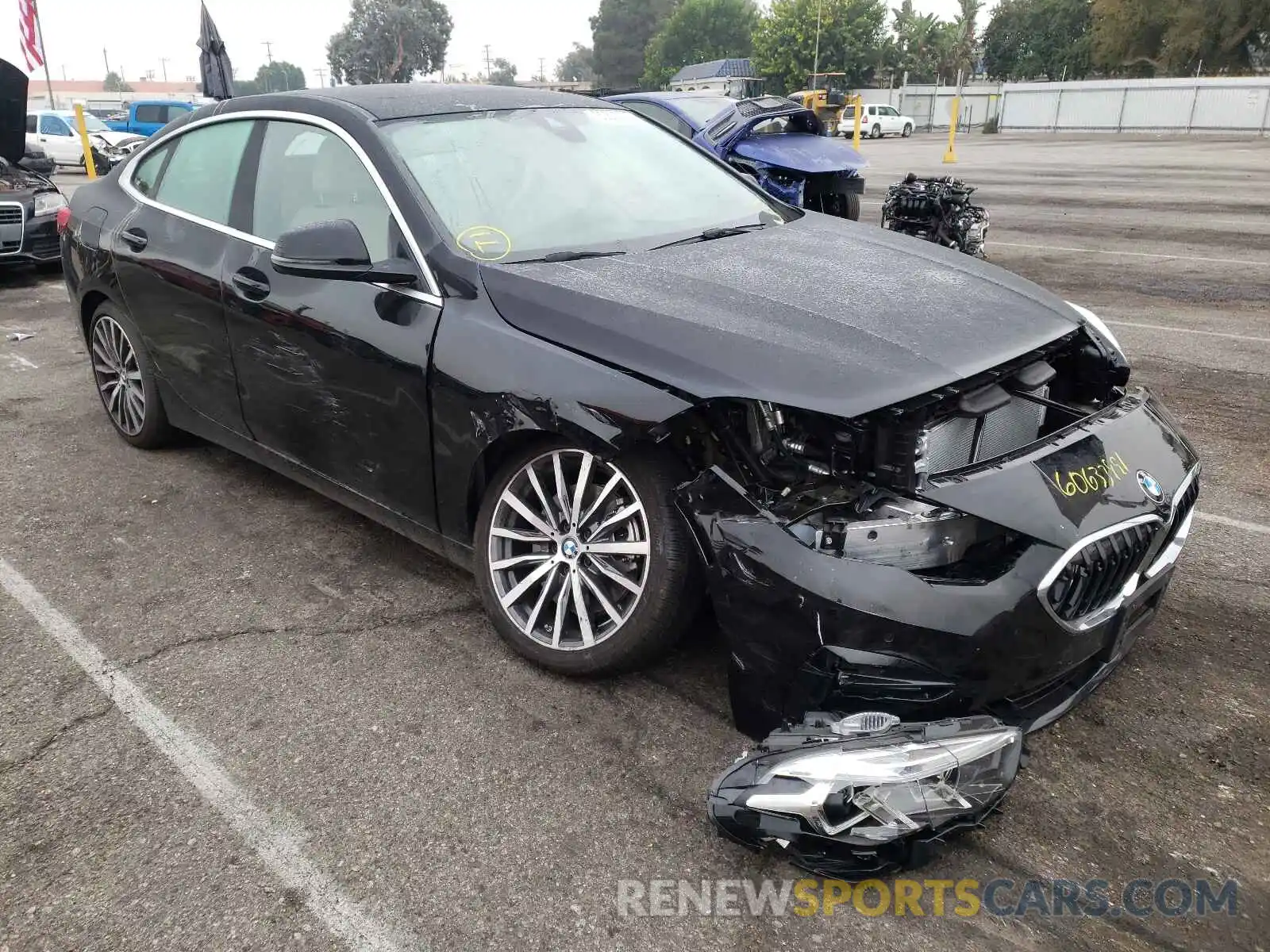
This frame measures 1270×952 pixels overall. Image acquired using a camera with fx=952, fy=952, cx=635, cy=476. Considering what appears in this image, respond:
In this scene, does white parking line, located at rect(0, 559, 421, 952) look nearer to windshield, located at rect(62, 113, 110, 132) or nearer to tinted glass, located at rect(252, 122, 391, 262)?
tinted glass, located at rect(252, 122, 391, 262)

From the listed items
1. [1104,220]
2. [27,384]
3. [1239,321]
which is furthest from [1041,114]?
[27,384]

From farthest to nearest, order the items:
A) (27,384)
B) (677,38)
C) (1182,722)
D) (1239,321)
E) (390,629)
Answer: (677,38) → (1239,321) → (27,384) → (390,629) → (1182,722)

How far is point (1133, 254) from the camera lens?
10.4 metres

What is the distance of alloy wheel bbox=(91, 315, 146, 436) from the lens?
468cm

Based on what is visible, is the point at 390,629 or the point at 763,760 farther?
the point at 390,629

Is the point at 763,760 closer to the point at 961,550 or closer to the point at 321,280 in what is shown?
the point at 961,550

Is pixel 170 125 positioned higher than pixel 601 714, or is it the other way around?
pixel 170 125

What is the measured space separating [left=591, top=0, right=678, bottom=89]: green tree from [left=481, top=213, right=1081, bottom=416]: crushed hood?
106 m

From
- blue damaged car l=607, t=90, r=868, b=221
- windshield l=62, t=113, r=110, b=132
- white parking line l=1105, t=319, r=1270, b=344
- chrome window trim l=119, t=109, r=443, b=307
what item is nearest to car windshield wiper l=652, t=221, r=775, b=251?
chrome window trim l=119, t=109, r=443, b=307

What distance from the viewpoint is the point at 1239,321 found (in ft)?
24.2

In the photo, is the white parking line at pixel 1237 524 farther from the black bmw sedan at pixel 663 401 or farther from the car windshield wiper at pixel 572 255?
the car windshield wiper at pixel 572 255

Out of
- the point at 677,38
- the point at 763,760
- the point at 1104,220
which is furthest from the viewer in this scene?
the point at 677,38

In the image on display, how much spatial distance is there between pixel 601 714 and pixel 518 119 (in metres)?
2.27

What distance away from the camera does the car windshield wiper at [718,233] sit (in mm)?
3363
